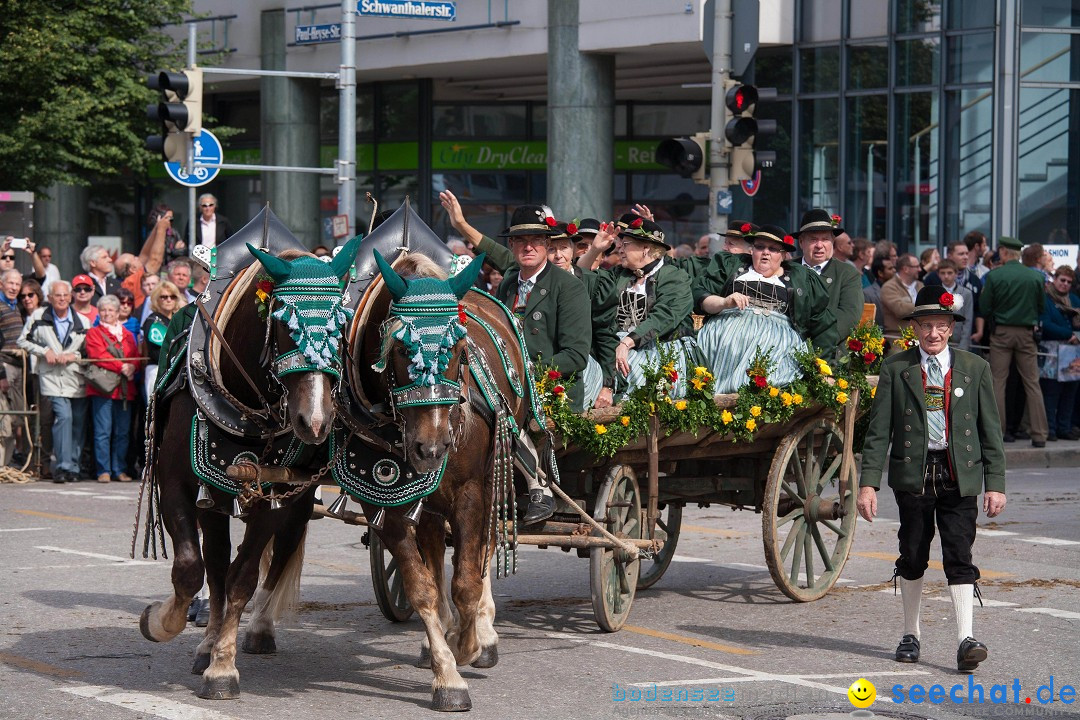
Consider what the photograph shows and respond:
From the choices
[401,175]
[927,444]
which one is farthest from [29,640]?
[401,175]

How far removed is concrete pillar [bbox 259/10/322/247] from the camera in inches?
1251

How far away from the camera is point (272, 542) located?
8.38 m

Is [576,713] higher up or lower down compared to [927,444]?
lower down

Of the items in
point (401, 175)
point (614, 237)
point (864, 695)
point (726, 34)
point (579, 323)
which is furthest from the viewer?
point (401, 175)

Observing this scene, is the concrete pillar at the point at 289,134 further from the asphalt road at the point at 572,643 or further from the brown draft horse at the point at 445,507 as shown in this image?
the brown draft horse at the point at 445,507

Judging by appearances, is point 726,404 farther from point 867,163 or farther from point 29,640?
point 867,163

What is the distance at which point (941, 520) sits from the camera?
818 cm

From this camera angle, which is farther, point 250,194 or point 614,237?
point 250,194

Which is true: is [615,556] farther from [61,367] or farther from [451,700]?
[61,367]

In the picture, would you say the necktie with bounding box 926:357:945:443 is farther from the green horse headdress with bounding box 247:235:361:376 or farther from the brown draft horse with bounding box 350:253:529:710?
the green horse headdress with bounding box 247:235:361:376

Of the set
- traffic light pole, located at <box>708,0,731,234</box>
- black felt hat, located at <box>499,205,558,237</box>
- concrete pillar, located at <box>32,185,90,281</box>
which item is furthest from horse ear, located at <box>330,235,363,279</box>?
concrete pillar, located at <box>32,185,90,281</box>

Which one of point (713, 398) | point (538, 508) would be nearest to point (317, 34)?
point (713, 398)

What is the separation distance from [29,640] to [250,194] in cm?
2810

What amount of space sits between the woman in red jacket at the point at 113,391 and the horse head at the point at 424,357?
393 inches
